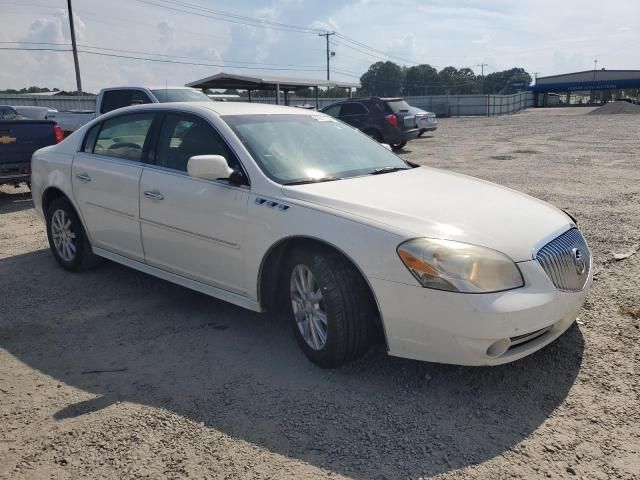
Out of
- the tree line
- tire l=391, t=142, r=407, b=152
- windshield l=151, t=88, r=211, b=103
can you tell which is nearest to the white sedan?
windshield l=151, t=88, r=211, b=103

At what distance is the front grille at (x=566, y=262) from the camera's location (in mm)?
3219

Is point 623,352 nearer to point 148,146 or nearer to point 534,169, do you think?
point 148,146

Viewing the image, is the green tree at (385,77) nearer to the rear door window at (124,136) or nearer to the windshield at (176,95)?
the windshield at (176,95)

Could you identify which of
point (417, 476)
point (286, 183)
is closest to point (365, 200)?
point (286, 183)

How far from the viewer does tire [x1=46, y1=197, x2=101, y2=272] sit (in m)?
5.44

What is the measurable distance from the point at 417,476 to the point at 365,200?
5.27 feet

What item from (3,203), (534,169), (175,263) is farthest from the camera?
(534,169)

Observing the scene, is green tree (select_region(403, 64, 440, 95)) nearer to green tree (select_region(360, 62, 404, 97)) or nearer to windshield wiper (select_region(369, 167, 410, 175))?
green tree (select_region(360, 62, 404, 97))

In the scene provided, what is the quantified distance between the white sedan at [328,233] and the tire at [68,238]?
20 centimetres

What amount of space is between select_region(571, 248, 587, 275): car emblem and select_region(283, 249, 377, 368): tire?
1.27 metres

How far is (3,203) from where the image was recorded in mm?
9609

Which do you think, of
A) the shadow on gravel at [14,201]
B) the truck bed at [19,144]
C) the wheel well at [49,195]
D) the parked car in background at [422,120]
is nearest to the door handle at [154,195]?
the wheel well at [49,195]

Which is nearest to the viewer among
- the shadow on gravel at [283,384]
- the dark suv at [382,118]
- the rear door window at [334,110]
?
the shadow on gravel at [283,384]

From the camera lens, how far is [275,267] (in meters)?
3.71
